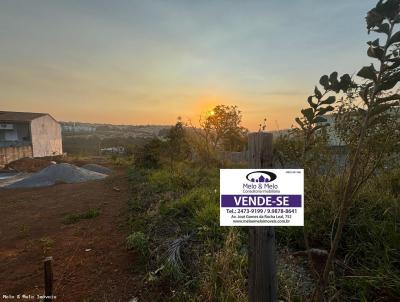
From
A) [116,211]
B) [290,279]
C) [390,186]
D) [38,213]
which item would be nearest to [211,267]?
[290,279]

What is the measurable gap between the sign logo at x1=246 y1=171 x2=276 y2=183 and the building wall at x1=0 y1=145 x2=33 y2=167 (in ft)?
81.4

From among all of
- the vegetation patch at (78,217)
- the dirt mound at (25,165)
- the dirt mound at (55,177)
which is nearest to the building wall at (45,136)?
the dirt mound at (25,165)

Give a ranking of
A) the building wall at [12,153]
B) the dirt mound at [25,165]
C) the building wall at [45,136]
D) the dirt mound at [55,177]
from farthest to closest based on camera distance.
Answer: the building wall at [45,136], the building wall at [12,153], the dirt mound at [25,165], the dirt mound at [55,177]

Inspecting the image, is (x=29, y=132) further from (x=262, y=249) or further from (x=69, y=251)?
(x=262, y=249)

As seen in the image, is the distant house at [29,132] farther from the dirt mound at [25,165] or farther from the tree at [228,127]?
the tree at [228,127]

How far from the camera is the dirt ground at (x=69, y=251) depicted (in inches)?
131

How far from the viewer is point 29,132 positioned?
90.2 feet

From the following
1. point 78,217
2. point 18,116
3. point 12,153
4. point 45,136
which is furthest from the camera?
point 45,136

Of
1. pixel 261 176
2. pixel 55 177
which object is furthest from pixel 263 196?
pixel 55 177

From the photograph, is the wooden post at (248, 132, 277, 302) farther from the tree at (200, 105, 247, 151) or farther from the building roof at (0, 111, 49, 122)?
the building roof at (0, 111, 49, 122)

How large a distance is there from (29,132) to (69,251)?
28293 mm

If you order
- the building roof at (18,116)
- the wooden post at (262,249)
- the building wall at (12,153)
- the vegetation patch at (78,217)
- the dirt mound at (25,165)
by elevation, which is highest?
the building roof at (18,116)

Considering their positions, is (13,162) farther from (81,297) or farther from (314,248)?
(314,248)

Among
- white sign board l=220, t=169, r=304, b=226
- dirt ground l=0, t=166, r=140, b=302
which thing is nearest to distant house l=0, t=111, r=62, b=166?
dirt ground l=0, t=166, r=140, b=302
